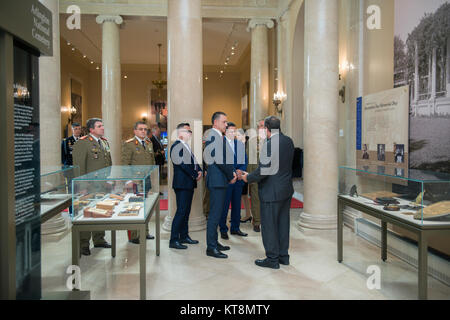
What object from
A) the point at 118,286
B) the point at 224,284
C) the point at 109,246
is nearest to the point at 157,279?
the point at 118,286

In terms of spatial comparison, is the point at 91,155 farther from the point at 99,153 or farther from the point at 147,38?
the point at 147,38

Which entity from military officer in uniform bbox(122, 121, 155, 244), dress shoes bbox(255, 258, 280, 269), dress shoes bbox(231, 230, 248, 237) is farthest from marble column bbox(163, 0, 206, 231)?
dress shoes bbox(255, 258, 280, 269)

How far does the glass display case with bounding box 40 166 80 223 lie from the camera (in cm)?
304

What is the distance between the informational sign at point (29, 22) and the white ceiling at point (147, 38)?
9.77 metres

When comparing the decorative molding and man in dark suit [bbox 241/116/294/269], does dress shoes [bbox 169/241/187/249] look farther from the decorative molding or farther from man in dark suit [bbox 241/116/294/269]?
the decorative molding

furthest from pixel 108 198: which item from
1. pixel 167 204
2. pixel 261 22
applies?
pixel 261 22

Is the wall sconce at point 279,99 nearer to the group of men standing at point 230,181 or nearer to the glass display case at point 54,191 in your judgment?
the group of men standing at point 230,181

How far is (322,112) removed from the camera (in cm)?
605

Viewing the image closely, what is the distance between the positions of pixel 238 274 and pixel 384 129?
3.30 meters

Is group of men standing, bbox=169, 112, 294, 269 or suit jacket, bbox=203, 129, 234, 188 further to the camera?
suit jacket, bbox=203, 129, 234, 188

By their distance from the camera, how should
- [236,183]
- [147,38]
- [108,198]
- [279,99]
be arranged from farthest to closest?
[147,38], [279,99], [236,183], [108,198]

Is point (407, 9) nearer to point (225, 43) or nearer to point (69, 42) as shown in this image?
point (225, 43)

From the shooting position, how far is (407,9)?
200 inches

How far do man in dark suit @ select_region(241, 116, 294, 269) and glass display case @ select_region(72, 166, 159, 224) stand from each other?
1574mm
